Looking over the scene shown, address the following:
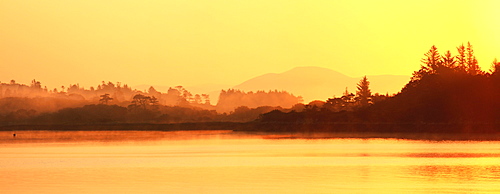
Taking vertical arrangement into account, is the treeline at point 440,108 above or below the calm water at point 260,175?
above

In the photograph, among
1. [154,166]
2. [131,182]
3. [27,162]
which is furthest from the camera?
[27,162]

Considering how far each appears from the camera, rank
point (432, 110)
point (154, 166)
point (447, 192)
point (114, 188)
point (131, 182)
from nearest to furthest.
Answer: point (447, 192), point (114, 188), point (131, 182), point (154, 166), point (432, 110)

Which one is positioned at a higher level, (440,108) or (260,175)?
(440,108)

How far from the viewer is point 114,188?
45281 mm

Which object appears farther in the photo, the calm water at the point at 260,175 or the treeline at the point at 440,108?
the treeline at the point at 440,108

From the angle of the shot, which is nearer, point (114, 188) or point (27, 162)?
point (114, 188)

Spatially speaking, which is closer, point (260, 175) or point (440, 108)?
point (260, 175)

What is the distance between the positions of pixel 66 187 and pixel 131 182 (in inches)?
181

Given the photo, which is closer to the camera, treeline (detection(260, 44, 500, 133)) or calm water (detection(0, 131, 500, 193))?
calm water (detection(0, 131, 500, 193))

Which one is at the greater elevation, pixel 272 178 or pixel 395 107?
pixel 395 107

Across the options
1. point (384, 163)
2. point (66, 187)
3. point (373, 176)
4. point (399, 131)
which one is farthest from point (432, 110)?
point (66, 187)

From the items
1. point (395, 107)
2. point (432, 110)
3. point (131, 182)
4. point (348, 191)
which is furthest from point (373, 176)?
point (395, 107)

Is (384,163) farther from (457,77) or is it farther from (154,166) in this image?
(457,77)

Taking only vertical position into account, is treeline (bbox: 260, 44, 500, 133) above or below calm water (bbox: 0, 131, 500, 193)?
above
